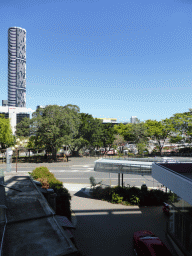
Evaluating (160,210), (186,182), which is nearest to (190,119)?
(160,210)

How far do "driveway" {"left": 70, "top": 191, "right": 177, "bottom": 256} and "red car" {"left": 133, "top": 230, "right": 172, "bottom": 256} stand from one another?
2.54 ft

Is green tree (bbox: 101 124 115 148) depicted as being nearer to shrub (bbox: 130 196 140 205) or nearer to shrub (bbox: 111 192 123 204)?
shrub (bbox: 111 192 123 204)

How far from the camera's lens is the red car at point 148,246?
9245 millimetres

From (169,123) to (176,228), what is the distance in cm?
4268

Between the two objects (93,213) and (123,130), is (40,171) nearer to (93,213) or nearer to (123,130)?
(93,213)

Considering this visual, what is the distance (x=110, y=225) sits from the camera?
13.7 metres

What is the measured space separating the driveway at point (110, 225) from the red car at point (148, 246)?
2.54 ft

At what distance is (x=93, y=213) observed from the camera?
15.8m

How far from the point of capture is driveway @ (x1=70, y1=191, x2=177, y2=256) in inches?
437

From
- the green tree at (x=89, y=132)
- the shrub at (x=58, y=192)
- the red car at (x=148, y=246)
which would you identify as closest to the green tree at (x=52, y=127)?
the green tree at (x=89, y=132)

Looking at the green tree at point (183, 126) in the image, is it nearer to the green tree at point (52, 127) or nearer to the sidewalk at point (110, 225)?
the green tree at point (52, 127)

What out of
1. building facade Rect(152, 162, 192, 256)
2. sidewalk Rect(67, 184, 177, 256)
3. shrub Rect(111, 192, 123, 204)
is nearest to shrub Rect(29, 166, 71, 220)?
sidewalk Rect(67, 184, 177, 256)

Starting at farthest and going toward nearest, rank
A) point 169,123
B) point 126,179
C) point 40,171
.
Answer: point 169,123
point 126,179
point 40,171

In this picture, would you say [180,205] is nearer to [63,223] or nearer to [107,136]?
[63,223]
